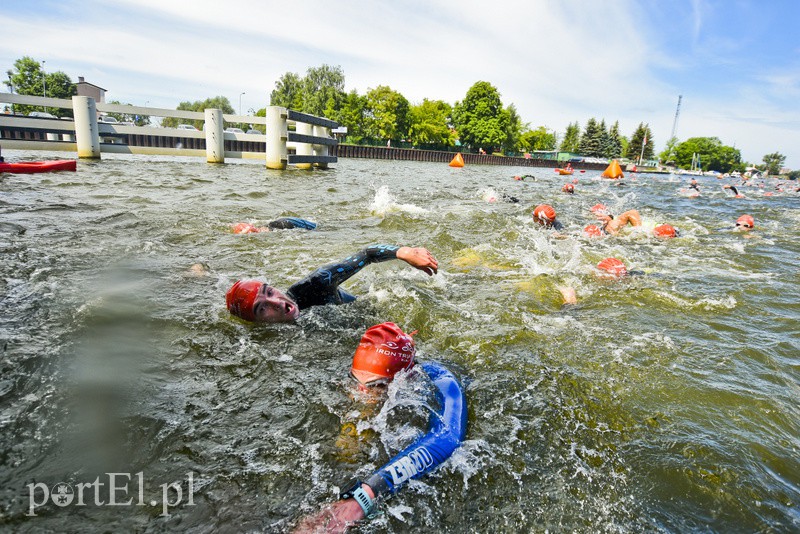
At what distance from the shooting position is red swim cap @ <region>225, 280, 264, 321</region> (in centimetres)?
427

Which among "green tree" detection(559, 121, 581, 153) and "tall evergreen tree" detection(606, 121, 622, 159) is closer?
"tall evergreen tree" detection(606, 121, 622, 159)

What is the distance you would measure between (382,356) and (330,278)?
150 centimetres

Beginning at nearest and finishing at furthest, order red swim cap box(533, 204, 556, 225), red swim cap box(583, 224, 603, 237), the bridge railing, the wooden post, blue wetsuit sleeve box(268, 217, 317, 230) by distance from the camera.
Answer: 1. blue wetsuit sleeve box(268, 217, 317, 230)
2. red swim cap box(583, 224, 603, 237)
3. red swim cap box(533, 204, 556, 225)
4. the bridge railing
5. the wooden post

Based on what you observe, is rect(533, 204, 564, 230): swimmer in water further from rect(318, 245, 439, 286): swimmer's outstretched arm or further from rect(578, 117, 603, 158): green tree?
rect(578, 117, 603, 158): green tree

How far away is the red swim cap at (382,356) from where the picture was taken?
331 centimetres

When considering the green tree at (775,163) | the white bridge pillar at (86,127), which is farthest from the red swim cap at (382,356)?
the green tree at (775,163)

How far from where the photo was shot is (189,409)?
3.02m

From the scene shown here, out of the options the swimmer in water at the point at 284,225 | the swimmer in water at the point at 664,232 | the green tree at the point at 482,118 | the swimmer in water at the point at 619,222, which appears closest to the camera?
the swimmer in water at the point at 284,225

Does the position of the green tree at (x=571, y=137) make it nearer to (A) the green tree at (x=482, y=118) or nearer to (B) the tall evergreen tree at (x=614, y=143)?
(B) the tall evergreen tree at (x=614, y=143)

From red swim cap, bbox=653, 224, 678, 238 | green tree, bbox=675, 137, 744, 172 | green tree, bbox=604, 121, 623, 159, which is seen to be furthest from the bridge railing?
green tree, bbox=675, 137, 744, 172

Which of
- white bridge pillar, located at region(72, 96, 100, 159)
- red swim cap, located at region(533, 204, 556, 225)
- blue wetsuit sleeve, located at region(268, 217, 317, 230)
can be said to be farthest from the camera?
white bridge pillar, located at region(72, 96, 100, 159)
